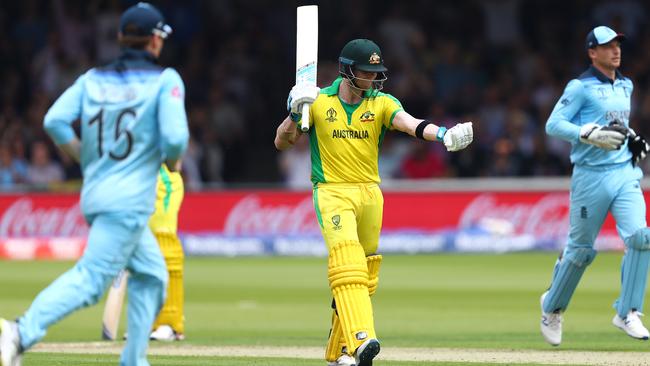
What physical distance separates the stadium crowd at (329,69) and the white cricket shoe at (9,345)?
13.2 m

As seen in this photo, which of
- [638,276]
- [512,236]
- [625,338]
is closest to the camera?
[638,276]

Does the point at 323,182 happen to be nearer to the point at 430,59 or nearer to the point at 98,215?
the point at 98,215

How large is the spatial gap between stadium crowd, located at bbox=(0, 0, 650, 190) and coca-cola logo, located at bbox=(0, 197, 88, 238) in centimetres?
Result: 36

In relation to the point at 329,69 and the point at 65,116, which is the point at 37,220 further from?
the point at 65,116

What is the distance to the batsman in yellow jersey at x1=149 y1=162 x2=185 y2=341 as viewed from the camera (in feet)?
34.4

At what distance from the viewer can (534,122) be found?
2006 cm

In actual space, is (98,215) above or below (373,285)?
above

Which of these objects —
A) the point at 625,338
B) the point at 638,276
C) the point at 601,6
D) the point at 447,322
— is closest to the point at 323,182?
the point at 638,276

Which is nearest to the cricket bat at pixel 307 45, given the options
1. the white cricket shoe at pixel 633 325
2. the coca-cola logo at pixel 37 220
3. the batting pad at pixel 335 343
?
the batting pad at pixel 335 343

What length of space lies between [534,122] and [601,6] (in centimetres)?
247

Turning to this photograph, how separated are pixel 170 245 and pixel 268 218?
860cm

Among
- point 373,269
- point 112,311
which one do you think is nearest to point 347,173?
point 373,269

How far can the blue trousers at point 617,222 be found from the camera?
9375 mm

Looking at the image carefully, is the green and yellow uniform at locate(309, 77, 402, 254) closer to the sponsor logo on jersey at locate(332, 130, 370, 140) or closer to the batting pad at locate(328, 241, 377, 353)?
the sponsor logo on jersey at locate(332, 130, 370, 140)
